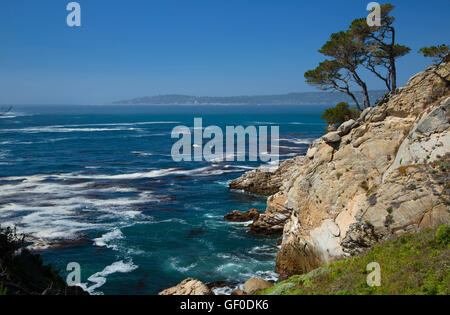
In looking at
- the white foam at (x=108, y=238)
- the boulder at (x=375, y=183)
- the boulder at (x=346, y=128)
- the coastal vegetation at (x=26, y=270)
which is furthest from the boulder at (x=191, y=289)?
the boulder at (x=346, y=128)

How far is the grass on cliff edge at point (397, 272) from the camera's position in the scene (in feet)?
35.8

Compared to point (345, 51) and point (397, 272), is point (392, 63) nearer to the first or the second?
point (345, 51)

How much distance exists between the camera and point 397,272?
1193 centimetres

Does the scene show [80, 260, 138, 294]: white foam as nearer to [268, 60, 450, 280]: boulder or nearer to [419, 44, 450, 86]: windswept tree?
[268, 60, 450, 280]: boulder

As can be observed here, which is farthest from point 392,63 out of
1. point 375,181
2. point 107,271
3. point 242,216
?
point 107,271

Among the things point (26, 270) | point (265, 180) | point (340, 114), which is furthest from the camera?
point (265, 180)

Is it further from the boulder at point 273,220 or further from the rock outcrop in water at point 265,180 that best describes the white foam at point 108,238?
the rock outcrop in water at point 265,180

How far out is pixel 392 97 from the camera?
21641 millimetres

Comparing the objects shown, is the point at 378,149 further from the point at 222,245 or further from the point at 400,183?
the point at 222,245

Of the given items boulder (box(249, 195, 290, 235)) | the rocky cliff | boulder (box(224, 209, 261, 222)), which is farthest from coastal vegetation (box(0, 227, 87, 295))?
boulder (box(224, 209, 261, 222))

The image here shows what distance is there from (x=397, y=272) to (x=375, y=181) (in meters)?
8.50

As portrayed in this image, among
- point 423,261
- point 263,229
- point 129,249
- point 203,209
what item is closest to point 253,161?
point 203,209

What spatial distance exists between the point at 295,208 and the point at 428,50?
13.2 meters
